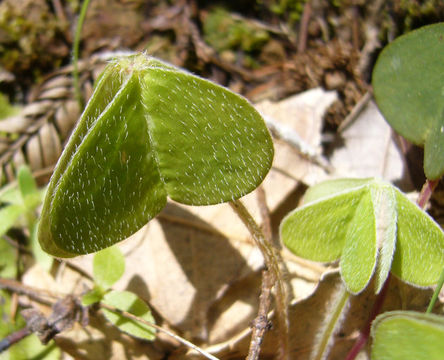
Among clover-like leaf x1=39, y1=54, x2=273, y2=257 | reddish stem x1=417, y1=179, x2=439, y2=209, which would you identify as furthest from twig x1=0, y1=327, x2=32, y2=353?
reddish stem x1=417, y1=179, x2=439, y2=209

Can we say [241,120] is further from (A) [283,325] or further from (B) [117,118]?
(A) [283,325]

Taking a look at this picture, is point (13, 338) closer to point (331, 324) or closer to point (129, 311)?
point (129, 311)

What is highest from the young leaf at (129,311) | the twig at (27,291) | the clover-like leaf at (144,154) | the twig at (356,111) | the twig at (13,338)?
the clover-like leaf at (144,154)

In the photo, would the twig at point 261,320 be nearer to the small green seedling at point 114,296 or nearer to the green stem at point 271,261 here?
the green stem at point 271,261

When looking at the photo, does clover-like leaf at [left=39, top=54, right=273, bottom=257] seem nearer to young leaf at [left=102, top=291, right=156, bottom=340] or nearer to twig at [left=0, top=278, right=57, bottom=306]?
young leaf at [left=102, top=291, right=156, bottom=340]

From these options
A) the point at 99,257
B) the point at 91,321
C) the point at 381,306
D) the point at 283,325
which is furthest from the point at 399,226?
the point at 91,321

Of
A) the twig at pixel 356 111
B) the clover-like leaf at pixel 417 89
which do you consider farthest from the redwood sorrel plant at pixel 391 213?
the twig at pixel 356 111
